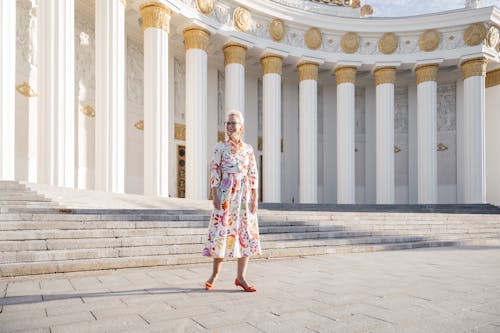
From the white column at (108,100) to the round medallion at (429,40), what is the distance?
1464 cm

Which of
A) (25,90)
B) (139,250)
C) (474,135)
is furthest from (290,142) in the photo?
(139,250)

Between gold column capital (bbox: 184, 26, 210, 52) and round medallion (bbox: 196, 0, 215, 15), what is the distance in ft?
2.49

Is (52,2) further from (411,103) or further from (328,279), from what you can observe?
(411,103)

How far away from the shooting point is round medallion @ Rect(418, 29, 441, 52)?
763 inches

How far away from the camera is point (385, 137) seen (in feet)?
64.3

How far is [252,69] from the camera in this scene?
21219 mm

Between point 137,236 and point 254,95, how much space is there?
16665 mm

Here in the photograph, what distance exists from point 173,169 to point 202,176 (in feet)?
11.3

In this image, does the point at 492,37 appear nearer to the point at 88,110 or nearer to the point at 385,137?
the point at 385,137

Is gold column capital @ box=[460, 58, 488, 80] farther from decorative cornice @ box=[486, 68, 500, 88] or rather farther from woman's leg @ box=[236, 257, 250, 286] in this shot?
woman's leg @ box=[236, 257, 250, 286]

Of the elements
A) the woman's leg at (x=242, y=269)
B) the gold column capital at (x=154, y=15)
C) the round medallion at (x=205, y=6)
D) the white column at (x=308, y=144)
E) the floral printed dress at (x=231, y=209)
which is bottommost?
the woman's leg at (x=242, y=269)

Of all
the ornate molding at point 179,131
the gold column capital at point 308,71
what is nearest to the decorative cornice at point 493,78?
the gold column capital at point 308,71

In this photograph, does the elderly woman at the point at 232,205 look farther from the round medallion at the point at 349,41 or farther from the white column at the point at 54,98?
the round medallion at the point at 349,41

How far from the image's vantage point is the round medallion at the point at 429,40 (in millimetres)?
19391
